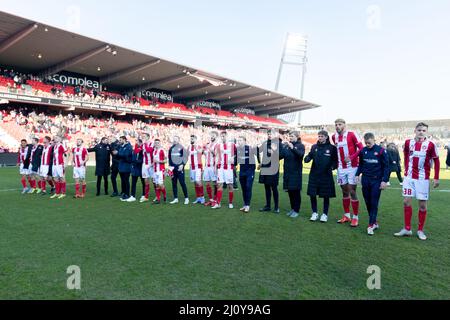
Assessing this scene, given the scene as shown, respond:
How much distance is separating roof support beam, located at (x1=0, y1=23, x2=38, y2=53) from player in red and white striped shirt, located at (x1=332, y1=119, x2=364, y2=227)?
78.7ft

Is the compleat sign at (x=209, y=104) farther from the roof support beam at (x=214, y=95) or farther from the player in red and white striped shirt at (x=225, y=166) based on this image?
the player in red and white striped shirt at (x=225, y=166)

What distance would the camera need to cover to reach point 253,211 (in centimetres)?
707

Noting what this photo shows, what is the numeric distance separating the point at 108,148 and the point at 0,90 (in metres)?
21.3

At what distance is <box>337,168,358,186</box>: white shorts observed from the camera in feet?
18.8

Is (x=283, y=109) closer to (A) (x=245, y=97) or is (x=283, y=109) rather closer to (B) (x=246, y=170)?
(A) (x=245, y=97)

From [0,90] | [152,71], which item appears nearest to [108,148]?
[0,90]

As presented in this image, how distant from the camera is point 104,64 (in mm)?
30547

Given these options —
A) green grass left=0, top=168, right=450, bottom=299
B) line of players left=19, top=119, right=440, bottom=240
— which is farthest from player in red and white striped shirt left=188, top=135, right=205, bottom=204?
green grass left=0, top=168, right=450, bottom=299

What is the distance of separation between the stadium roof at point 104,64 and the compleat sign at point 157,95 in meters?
0.98

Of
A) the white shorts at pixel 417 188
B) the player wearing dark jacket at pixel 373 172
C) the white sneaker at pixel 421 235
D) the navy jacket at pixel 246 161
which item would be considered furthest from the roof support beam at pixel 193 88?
the white sneaker at pixel 421 235

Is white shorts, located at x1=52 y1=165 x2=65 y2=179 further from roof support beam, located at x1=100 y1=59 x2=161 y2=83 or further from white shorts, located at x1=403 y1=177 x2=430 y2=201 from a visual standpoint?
roof support beam, located at x1=100 y1=59 x2=161 y2=83

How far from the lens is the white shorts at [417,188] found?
4840 mm

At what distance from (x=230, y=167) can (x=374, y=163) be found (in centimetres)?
336
